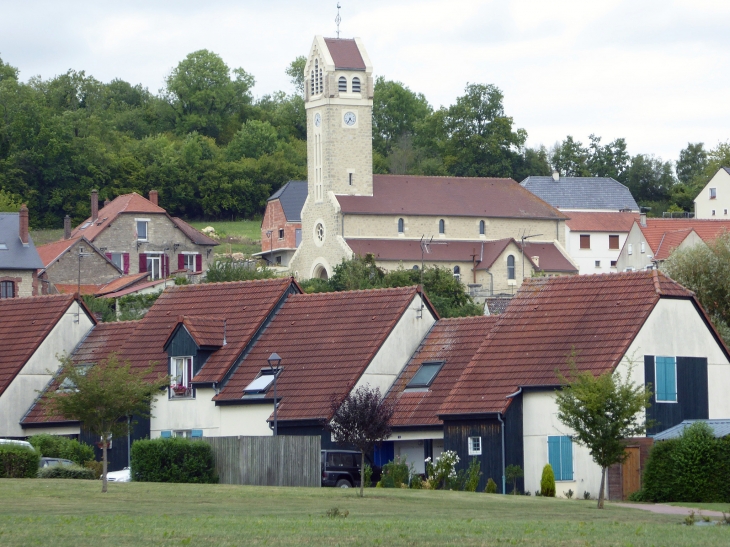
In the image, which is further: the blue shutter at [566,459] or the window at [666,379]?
the window at [666,379]

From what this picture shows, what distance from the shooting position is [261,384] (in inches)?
1895

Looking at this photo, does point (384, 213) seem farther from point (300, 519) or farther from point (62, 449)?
point (300, 519)

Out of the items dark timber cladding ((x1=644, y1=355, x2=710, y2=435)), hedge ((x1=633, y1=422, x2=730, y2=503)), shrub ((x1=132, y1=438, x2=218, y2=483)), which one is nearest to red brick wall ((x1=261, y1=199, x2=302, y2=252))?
dark timber cladding ((x1=644, y1=355, x2=710, y2=435))

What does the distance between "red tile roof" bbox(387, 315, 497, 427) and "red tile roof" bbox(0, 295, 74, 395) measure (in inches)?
501

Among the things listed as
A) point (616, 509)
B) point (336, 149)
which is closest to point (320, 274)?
point (336, 149)

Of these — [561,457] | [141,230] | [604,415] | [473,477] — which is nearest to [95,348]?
[473,477]

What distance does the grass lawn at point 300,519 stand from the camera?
24766 millimetres

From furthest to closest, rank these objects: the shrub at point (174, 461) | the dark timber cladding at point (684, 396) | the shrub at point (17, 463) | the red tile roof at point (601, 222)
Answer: the red tile roof at point (601, 222) → the dark timber cladding at point (684, 396) → the shrub at point (174, 461) → the shrub at point (17, 463)

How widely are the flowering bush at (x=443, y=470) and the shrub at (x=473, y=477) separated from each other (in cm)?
45

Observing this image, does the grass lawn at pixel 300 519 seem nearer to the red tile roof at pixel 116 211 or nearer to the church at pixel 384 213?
the red tile roof at pixel 116 211

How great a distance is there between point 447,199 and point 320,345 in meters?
78.9

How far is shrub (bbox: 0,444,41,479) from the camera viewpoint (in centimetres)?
3978

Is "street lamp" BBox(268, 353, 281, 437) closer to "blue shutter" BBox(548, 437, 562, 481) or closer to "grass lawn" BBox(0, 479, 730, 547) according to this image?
"grass lawn" BBox(0, 479, 730, 547)

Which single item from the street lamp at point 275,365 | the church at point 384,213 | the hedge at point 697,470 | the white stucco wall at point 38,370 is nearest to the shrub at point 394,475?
the street lamp at point 275,365
